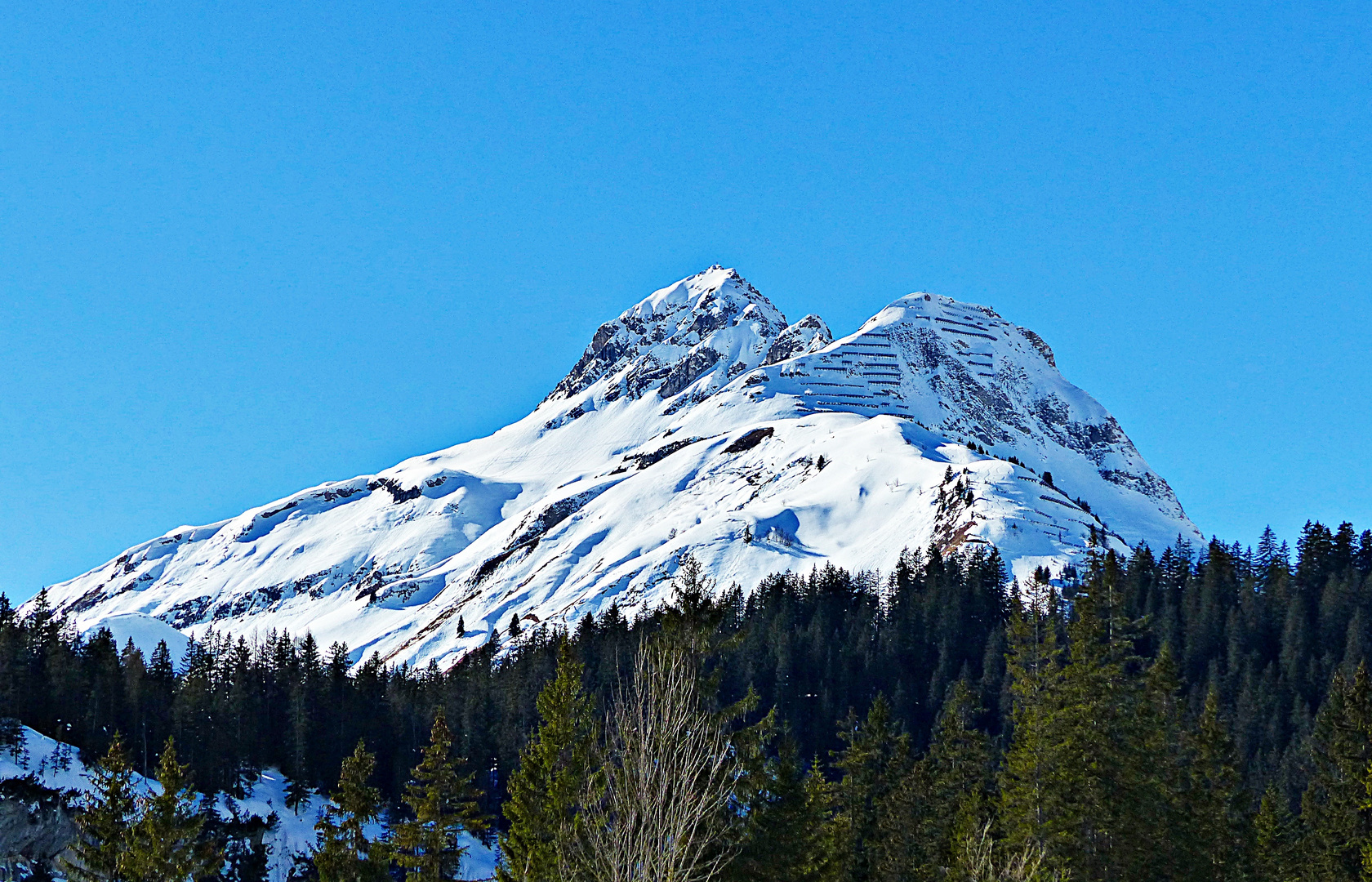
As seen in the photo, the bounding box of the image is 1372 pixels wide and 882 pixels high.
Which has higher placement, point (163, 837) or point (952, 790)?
point (952, 790)

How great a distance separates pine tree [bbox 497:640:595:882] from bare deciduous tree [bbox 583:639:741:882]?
5726mm

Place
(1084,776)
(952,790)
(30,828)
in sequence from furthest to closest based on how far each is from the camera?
(30,828), (952,790), (1084,776)

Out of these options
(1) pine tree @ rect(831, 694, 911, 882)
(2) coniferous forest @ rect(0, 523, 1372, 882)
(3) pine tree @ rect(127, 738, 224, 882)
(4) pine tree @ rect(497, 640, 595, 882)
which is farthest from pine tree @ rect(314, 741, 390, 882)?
(1) pine tree @ rect(831, 694, 911, 882)

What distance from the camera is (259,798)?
10362 cm

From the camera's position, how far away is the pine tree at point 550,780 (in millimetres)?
38344

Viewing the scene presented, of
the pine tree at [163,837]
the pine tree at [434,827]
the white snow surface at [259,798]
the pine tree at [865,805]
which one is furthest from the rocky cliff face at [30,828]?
the pine tree at [865,805]

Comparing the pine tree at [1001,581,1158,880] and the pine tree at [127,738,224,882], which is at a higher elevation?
the pine tree at [1001,581,1158,880]

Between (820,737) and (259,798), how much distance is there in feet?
170

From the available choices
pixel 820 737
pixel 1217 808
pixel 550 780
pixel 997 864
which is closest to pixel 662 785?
pixel 550 780

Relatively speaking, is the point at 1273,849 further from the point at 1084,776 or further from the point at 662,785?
the point at 662,785

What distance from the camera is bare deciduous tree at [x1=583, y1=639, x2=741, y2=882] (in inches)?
969

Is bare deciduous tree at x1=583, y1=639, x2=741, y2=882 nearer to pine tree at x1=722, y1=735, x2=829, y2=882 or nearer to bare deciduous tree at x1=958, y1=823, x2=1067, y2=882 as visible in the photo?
pine tree at x1=722, y1=735, x2=829, y2=882

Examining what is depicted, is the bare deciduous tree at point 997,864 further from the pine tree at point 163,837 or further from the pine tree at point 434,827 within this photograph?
the pine tree at point 163,837

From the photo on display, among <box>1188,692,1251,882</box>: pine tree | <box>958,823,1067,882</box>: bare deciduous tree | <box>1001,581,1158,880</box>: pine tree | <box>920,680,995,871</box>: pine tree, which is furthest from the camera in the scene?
<box>920,680,995,871</box>: pine tree
